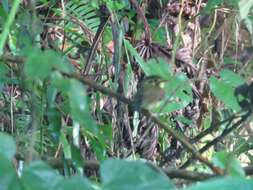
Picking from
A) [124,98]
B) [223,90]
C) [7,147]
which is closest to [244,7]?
[223,90]

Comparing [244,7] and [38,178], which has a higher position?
[244,7]

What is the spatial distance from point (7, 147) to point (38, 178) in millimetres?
47

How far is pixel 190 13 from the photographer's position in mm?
1484

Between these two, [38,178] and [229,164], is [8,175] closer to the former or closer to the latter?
[38,178]

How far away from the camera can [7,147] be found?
0.42 metres

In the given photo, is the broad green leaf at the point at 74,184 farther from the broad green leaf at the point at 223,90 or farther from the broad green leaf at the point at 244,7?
the broad green leaf at the point at 244,7

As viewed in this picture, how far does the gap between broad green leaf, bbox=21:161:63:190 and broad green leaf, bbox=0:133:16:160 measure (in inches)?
1.2

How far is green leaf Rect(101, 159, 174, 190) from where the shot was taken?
0.36 m

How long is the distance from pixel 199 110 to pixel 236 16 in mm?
236

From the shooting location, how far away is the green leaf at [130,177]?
0.36 metres

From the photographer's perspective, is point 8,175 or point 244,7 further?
point 244,7

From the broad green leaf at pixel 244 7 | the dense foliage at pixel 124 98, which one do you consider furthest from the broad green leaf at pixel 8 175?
the broad green leaf at pixel 244 7

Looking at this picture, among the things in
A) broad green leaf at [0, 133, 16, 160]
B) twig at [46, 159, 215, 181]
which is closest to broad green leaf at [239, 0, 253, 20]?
twig at [46, 159, 215, 181]

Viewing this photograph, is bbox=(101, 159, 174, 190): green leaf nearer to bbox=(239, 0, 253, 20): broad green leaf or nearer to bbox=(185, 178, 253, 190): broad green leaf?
bbox=(185, 178, 253, 190): broad green leaf
